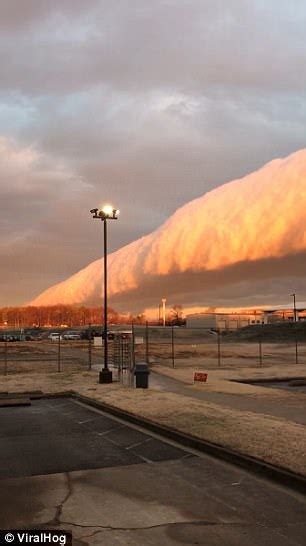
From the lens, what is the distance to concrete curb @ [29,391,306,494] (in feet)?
27.4

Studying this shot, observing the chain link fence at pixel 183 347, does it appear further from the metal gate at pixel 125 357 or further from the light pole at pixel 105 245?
the light pole at pixel 105 245

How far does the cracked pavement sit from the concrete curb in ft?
0.68

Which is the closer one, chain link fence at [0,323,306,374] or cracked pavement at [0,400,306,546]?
cracked pavement at [0,400,306,546]

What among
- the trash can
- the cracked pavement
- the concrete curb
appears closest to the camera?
the cracked pavement

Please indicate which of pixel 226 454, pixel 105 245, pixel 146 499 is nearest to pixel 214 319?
pixel 105 245

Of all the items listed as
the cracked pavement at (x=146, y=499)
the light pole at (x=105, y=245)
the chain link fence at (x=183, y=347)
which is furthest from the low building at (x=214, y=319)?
the cracked pavement at (x=146, y=499)

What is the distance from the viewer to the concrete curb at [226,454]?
8.34m

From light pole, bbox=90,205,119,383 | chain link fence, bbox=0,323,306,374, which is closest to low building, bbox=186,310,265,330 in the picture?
chain link fence, bbox=0,323,306,374

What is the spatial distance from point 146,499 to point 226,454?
2.86 m

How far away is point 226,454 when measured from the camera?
10.1m

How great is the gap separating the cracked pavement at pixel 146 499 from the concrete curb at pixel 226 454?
8.1 inches

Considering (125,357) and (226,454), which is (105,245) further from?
(226,454)

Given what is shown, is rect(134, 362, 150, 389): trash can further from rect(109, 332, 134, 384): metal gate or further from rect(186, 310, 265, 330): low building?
rect(186, 310, 265, 330): low building

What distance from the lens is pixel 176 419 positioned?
13664mm
